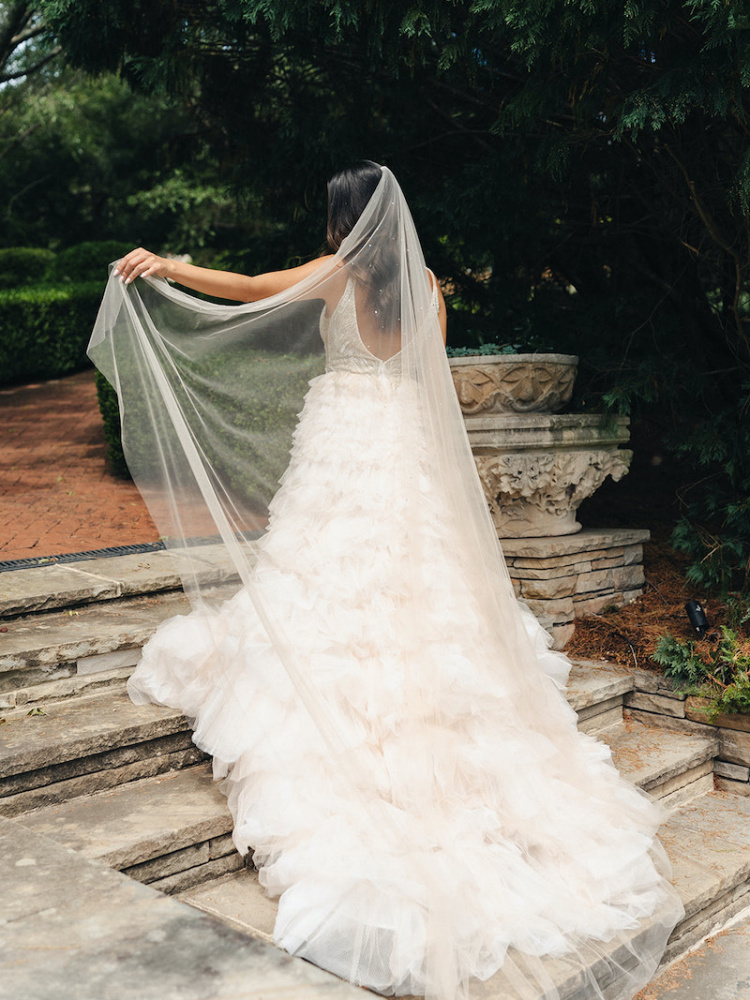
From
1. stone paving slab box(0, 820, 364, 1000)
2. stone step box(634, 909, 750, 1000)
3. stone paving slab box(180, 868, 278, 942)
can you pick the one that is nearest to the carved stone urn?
stone step box(634, 909, 750, 1000)

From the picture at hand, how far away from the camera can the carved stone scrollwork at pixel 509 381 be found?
4.25 metres

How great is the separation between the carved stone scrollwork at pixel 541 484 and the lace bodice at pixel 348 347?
54.9 inches

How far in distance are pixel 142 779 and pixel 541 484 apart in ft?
7.83

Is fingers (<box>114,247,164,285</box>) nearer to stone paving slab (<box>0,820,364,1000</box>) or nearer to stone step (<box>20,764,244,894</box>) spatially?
stone step (<box>20,764,244,894</box>)

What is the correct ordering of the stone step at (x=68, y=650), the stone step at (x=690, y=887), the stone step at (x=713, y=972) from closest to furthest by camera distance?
the stone step at (x=690, y=887), the stone step at (x=713, y=972), the stone step at (x=68, y=650)

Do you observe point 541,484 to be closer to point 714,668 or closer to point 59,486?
point 714,668

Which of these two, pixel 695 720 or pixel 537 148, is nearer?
pixel 695 720

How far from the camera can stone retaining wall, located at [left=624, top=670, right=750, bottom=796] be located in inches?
155

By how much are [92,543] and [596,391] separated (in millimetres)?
3083

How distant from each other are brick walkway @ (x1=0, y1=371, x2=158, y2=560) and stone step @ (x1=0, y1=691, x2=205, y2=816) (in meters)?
1.99

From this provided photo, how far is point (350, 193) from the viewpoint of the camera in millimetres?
2914

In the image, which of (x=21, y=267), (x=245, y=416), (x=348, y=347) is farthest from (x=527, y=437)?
(x=21, y=267)

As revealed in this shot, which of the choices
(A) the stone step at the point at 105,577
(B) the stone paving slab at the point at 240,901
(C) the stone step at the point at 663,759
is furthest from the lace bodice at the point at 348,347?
(C) the stone step at the point at 663,759

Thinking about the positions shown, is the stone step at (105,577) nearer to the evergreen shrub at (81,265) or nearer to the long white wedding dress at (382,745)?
the long white wedding dress at (382,745)
